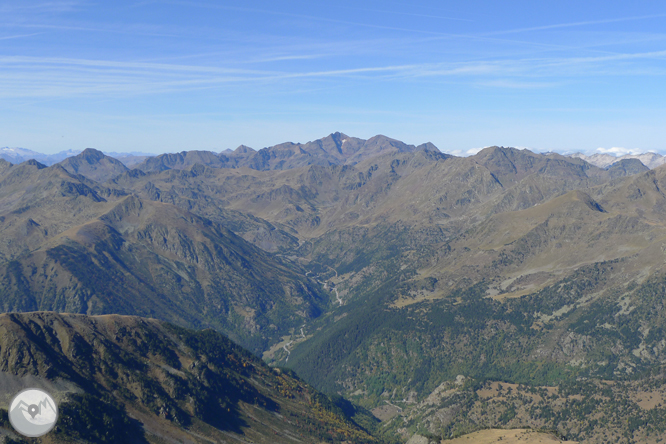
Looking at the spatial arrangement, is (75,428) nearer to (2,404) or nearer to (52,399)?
(52,399)

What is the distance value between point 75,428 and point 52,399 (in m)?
14.3

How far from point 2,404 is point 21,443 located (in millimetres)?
25248

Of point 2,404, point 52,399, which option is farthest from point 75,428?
point 2,404

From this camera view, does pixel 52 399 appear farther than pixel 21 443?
Yes

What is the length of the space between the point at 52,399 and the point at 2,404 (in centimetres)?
1639

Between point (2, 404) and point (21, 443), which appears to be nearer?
point (21, 443)

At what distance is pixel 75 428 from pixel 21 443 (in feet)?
73.3

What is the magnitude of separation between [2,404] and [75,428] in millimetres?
27377

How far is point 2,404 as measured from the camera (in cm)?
19400

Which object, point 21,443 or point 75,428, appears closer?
point 21,443

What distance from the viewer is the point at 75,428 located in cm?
19750

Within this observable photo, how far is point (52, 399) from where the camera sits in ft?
655
